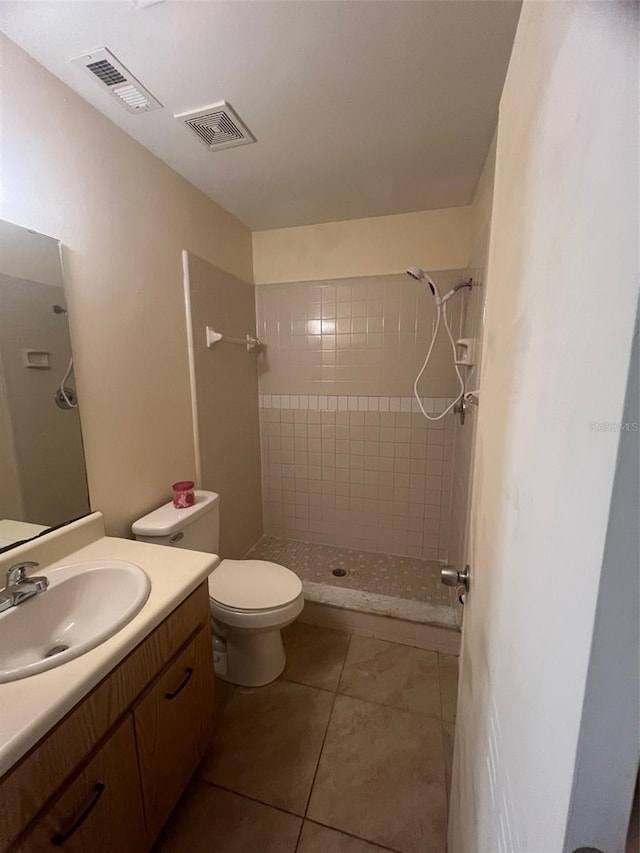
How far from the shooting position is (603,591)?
0.72 ft

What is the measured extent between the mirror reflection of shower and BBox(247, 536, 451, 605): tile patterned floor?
4.93 feet

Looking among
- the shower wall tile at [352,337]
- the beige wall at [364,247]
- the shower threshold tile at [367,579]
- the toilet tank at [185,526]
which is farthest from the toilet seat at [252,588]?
the beige wall at [364,247]

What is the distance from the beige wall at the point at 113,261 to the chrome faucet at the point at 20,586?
1.11ft

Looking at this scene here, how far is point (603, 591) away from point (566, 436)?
125mm

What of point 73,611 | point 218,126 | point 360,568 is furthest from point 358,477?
point 218,126

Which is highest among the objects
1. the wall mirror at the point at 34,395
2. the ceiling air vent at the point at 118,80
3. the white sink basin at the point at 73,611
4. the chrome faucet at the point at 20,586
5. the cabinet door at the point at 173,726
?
the ceiling air vent at the point at 118,80

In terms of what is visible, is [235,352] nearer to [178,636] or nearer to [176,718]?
[178,636]

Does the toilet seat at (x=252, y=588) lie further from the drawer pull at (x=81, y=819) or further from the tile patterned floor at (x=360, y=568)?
the drawer pull at (x=81, y=819)

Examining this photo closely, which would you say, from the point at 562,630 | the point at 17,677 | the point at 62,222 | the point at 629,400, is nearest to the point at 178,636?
the point at 17,677

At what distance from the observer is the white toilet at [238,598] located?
1348mm

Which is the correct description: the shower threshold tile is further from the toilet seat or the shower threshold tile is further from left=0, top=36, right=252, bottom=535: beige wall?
left=0, top=36, right=252, bottom=535: beige wall

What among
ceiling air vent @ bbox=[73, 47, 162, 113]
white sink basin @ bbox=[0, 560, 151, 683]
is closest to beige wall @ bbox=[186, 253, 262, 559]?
ceiling air vent @ bbox=[73, 47, 162, 113]

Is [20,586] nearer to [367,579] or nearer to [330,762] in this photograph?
[330,762]

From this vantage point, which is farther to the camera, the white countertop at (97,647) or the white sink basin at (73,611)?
the white sink basin at (73,611)
